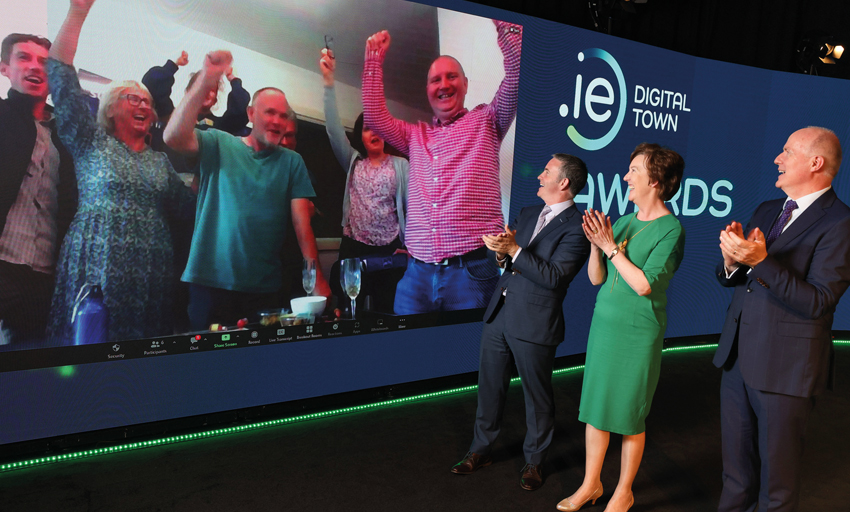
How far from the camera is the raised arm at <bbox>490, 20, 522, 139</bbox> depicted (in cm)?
412

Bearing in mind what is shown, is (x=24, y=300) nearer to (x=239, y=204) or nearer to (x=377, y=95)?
(x=239, y=204)

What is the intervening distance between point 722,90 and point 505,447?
4.22 m

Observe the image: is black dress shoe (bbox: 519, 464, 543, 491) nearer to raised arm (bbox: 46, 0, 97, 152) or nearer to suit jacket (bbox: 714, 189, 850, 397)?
suit jacket (bbox: 714, 189, 850, 397)

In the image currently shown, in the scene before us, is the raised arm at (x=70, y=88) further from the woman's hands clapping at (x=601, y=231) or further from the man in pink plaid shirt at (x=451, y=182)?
the woman's hands clapping at (x=601, y=231)

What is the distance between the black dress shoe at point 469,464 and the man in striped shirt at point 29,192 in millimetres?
2164

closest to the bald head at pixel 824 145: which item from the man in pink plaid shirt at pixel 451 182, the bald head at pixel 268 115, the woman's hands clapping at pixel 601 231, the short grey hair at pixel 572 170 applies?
the woman's hands clapping at pixel 601 231

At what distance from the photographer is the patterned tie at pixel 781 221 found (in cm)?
220

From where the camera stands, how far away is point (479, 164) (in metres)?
4.11

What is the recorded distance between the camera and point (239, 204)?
3.23 m

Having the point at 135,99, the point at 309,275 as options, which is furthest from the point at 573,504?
the point at 135,99

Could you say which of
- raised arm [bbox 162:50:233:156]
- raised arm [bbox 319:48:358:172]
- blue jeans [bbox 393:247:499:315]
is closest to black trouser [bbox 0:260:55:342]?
raised arm [bbox 162:50:233:156]

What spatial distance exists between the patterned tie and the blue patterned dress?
2.78m

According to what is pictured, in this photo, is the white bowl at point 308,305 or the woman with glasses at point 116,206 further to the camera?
the white bowl at point 308,305

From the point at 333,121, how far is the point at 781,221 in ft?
7.99
